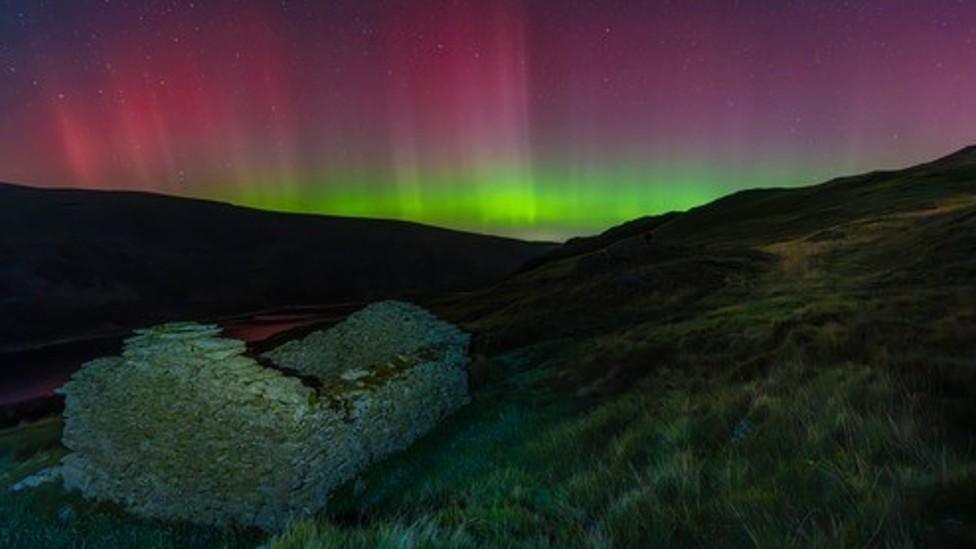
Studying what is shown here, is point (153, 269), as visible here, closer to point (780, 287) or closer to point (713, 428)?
point (780, 287)

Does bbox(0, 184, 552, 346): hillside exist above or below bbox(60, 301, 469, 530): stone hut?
above

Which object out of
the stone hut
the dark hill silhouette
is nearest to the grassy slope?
the dark hill silhouette

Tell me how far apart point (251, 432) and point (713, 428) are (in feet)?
53.6

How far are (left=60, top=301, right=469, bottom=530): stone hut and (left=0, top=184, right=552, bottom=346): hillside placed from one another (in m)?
111

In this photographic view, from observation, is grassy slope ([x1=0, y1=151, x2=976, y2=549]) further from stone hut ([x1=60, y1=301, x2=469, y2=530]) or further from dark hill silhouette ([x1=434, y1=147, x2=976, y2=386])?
stone hut ([x1=60, y1=301, x2=469, y2=530])

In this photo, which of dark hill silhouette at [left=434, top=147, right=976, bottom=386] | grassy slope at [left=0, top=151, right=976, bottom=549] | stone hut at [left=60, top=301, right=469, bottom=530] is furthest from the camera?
stone hut at [left=60, top=301, right=469, bottom=530]

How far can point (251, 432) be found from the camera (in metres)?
19.7

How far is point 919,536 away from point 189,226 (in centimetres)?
21060

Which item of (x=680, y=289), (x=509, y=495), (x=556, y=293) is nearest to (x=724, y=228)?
(x=556, y=293)

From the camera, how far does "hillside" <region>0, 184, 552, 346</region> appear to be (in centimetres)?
13100

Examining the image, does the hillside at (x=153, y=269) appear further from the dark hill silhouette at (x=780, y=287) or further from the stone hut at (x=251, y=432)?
Answer: the stone hut at (x=251, y=432)

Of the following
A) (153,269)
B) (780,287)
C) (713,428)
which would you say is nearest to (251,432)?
(713,428)

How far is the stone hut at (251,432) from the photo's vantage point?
1775cm

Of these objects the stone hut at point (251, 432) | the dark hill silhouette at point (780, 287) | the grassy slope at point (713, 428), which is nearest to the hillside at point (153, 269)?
the dark hill silhouette at point (780, 287)
